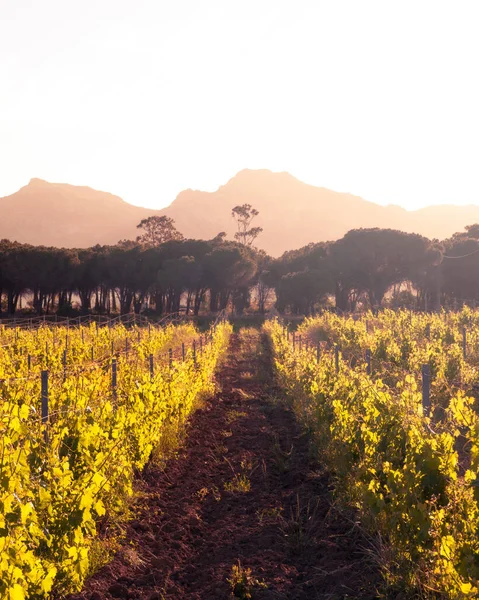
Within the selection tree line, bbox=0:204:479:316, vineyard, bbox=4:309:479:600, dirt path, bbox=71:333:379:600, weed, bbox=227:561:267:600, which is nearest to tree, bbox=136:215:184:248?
tree line, bbox=0:204:479:316

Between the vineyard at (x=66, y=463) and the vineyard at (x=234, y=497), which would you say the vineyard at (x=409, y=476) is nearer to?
the vineyard at (x=234, y=497)

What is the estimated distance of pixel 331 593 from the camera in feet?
15.2

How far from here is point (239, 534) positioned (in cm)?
593

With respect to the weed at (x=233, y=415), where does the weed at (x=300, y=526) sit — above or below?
above

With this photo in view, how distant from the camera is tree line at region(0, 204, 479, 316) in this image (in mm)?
49969

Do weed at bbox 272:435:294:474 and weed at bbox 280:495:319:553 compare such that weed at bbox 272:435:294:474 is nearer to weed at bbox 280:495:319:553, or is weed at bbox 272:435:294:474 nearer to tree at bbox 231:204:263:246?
weed at bbox 280:495:319:553

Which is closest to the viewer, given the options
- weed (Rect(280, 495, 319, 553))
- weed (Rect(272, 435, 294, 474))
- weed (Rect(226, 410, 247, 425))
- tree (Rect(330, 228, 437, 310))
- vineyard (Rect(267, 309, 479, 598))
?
vineyard (Rect(267, 309, 479, 598))

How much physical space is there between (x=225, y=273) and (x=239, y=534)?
1877 inches

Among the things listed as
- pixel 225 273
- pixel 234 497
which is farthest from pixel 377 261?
pixel 234 497

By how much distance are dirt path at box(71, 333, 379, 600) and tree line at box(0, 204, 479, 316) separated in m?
42.9

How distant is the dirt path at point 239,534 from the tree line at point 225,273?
4290cm

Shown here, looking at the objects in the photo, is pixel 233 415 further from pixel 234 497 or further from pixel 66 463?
pixel 66 463

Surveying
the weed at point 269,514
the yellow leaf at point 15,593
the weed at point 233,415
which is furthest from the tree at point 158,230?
the yellow leaf at point 15,593

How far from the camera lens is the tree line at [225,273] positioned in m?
50.0
